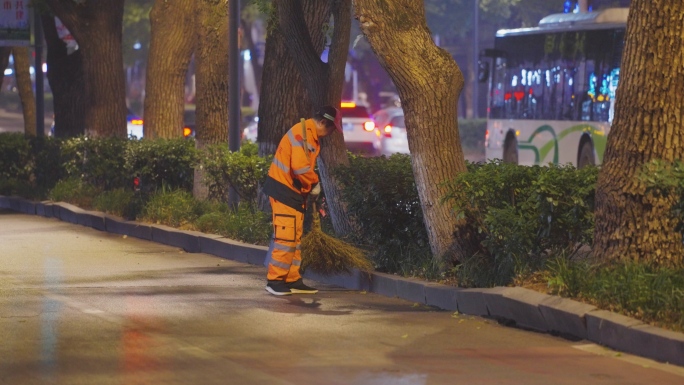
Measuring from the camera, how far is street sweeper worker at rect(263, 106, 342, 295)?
12016 millimetres

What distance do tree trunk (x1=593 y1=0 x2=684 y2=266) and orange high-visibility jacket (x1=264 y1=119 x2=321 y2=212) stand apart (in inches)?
117

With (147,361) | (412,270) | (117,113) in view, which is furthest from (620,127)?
(117,113)

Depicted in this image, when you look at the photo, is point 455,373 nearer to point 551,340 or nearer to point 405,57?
point 551,340

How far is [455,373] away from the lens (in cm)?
823

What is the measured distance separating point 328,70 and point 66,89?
11.7m

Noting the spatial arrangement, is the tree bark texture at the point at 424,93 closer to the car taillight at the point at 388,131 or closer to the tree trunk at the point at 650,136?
the tree trunk at the point at 650,136

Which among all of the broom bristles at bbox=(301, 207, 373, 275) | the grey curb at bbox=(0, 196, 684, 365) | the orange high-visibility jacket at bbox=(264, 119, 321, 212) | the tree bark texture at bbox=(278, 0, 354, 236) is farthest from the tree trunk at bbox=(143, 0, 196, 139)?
Answer: the orange high-visibility jacket at bbox=(264, 119, 321, 212)

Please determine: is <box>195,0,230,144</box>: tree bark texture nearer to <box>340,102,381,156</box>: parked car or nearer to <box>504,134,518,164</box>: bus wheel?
<box>504,134,518,164</box>: bus wheel

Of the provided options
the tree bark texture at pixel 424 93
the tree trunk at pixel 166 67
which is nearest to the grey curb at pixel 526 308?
the tree bark texture at pixel 424 93

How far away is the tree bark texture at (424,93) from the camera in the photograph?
468 inches

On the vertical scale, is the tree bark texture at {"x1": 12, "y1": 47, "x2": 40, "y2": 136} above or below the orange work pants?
above

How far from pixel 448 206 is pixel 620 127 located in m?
2.00

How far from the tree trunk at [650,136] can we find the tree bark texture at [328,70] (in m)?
4.20

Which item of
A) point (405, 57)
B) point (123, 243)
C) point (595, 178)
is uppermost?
point (405, 57)
